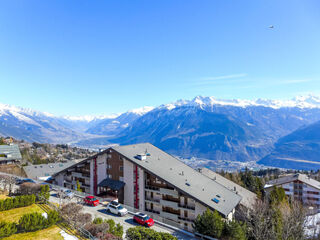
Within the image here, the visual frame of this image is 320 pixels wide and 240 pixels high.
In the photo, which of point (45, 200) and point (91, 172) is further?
point (91, 172)

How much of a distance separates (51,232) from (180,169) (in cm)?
3638

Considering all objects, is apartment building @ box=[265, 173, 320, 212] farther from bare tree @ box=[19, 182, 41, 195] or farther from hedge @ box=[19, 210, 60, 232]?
hedge @ box=[19, 210, 60, 232]

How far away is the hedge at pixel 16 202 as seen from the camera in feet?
110

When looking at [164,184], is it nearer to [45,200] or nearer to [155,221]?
[155,221]

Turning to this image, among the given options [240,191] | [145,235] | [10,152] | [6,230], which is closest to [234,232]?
[145,235]

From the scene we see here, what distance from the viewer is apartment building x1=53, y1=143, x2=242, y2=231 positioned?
4408 centimetres

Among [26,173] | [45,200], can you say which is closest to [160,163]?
[45,200]

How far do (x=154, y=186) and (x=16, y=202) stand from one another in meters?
26.6

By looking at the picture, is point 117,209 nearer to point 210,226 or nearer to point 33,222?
point 33,222

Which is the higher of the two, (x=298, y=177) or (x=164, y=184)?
(x=164, y=184)

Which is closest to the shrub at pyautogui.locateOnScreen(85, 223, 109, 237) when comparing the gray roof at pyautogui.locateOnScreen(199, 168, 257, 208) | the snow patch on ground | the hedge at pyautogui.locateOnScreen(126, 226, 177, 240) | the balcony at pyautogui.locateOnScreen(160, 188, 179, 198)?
Result: the snow patch on ground

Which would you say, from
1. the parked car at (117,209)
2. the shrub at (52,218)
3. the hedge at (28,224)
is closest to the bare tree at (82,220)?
the shrub at (52,218)

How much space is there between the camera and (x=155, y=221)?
3847cm

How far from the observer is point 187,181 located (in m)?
49.8
